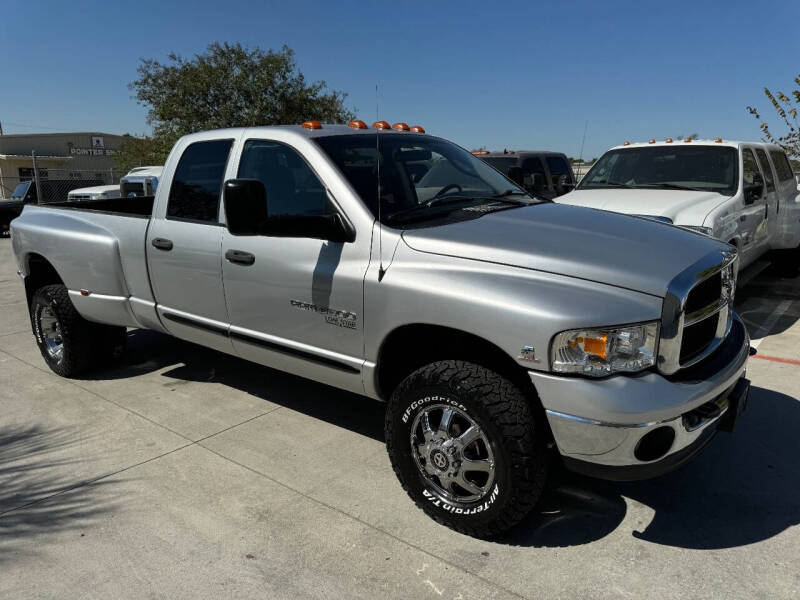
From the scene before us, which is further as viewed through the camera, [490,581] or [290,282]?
[290,282]

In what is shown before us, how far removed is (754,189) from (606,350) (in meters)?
5.34

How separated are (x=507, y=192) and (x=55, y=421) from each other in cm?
339

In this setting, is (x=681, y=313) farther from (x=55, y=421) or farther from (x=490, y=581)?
(x=55, y=421)

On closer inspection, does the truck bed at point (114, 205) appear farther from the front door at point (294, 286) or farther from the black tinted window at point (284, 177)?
the front door at point (294, 286)

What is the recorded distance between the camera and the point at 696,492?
3305 millimetres

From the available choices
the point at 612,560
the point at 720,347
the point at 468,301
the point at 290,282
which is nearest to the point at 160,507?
the point at 290,282

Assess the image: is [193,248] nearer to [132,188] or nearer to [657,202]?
[657,202]

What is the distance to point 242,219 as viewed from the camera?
3127 mm

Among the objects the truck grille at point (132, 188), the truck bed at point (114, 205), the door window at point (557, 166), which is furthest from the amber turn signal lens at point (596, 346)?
the truck grille at point (132, 188)

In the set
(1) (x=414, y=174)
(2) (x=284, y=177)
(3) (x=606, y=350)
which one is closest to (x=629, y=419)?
(3) (x=606, y=350)

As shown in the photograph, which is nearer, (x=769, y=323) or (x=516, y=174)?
(x=516, y=174)

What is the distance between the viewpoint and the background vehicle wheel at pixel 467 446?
8.74ft

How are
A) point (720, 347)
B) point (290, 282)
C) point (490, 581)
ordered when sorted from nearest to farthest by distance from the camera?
point (490, 581)
point (720, 347)
point (290, 282)

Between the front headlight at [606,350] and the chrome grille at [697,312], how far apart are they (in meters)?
0.07
